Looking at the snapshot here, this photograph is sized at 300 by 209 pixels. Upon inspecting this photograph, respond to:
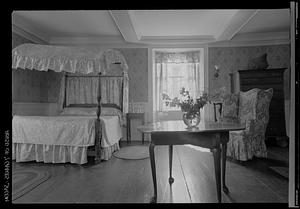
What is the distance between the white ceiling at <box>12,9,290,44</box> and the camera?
381cm

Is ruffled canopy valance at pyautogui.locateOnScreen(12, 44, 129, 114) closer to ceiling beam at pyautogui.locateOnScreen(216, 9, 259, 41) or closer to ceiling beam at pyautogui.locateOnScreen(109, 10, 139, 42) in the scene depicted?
ceiling beam at pyautogui.locateOnScreen(109, 10, 139, 42)

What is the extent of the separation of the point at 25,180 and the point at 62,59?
200 cm

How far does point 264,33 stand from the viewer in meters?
5.02

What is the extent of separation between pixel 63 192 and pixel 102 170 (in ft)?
2.58

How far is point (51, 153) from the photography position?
10.8ft

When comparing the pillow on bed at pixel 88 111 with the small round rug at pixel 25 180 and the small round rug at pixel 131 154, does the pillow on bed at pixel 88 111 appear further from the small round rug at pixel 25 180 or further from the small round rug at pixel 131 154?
the small round rug at pixel 25 180

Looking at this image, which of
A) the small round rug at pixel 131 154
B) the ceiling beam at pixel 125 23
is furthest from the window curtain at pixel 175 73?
the small round rug at pixel 131 154

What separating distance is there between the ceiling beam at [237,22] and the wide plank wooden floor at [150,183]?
2695 millimetres

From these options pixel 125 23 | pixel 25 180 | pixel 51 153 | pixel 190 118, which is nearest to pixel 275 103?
pixel 190 118

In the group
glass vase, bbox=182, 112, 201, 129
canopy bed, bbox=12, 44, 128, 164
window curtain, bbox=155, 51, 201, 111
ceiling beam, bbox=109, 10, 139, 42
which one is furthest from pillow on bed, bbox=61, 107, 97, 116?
glass vase, bbox=182, 112, 201, 129

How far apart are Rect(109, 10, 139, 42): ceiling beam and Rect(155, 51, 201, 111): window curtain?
52.7 inches

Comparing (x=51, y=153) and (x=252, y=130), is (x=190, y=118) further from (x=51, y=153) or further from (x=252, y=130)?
(x=51, y=153)
